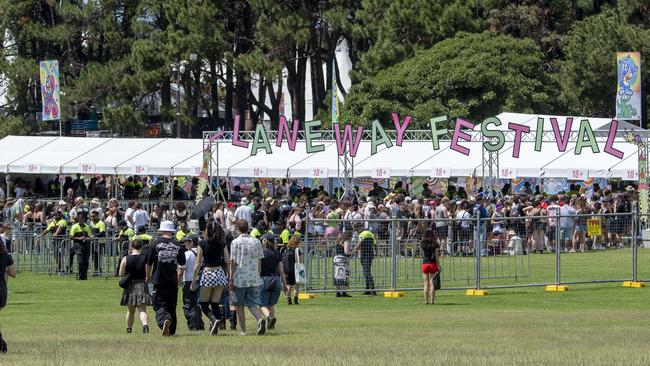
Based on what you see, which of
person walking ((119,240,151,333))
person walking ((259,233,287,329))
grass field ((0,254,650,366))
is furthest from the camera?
person walking ((259,233,287,329))

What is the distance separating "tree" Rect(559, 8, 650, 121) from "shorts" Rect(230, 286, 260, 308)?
41.8 metres

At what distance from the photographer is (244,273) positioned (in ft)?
61.4

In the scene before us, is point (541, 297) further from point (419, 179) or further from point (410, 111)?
point (410, 111)

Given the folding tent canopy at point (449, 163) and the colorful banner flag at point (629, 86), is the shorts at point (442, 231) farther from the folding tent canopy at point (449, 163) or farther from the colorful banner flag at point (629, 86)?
the colorful banner flag at point (629, 86)

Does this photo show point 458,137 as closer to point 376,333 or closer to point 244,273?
point 376,333

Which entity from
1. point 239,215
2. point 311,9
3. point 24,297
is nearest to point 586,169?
point 239,215

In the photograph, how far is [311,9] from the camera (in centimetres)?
6825

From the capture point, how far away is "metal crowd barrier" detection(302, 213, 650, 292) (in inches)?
1037

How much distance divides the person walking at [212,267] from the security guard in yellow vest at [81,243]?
44.3 ft

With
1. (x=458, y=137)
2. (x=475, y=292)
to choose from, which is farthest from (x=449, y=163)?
(x=475, y=292)

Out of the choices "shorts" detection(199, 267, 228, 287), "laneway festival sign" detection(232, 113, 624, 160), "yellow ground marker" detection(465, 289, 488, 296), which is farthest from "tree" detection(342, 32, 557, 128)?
"shorts" detection(199, 267, 228, 287)

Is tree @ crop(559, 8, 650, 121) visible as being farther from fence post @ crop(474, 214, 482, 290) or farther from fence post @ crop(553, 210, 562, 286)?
fence post @ crop(474, 214, 482, 290)

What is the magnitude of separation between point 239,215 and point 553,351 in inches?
902

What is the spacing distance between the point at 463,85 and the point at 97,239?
95.0 ft
